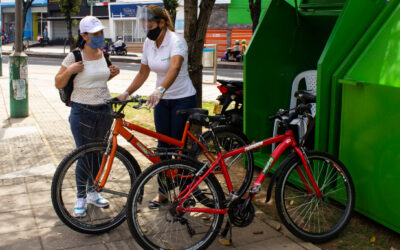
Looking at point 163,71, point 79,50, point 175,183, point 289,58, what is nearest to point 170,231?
point 175,183

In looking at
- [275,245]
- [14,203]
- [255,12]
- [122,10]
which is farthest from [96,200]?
[122,10]

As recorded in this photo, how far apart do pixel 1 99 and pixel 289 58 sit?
295 inches

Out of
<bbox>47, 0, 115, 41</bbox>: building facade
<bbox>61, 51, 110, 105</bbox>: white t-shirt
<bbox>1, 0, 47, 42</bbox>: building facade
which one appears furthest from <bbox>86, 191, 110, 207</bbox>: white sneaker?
<bbox>1, 0, 47, 42</bbox>: building facade

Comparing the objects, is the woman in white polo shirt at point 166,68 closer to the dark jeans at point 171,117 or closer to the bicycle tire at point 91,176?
the dark jeans at point 171,117

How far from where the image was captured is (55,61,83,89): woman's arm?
376 cm

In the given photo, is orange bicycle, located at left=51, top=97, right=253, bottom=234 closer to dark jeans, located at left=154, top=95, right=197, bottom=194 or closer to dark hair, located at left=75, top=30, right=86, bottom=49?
dark jeans, located at left=154, top=95, right=197, bottom=194

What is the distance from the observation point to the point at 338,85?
3916mm

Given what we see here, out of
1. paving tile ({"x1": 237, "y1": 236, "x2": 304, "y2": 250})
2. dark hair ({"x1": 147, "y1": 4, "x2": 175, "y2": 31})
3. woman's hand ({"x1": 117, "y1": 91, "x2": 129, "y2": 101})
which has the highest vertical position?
dark hair ({"x1": 147, "y1": 4, "x2": 175, "y2": 31})

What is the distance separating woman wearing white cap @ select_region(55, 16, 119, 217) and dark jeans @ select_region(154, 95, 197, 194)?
48 cm

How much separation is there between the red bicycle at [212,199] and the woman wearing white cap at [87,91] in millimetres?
562

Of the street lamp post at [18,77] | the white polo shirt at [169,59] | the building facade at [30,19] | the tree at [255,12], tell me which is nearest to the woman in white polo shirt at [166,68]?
the white polo shirt at [169,59]

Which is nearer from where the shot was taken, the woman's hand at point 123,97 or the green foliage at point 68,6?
the woman's hand at point 123,97

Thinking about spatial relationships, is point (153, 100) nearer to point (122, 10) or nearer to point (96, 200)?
point (96, 200)

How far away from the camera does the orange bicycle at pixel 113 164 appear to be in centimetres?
357
